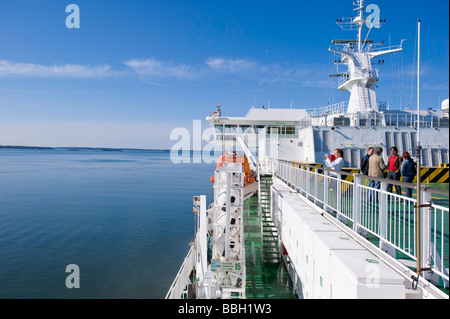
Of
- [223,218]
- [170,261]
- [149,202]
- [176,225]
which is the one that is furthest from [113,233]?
[223,218]

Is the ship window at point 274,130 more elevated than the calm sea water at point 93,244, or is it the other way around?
the ship window at point 274,130

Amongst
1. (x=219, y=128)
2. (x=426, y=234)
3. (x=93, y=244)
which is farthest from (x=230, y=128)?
(x=426, y=234)

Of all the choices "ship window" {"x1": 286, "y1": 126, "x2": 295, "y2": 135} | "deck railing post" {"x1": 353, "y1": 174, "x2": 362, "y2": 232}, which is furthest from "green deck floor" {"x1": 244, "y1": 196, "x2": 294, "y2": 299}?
"ship window" {"x1": 286, "y1": 126, "x2": 295, "y2": 135}

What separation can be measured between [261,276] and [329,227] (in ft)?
15.8

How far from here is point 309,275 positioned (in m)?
5.88

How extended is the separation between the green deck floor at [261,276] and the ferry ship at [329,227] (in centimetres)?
4

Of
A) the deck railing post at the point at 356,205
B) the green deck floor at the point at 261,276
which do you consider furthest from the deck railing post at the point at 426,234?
the green deck floor at the point at 261,276

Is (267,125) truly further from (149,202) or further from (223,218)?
(223,218)

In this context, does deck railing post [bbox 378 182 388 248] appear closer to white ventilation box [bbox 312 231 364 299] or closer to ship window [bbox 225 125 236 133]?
white ventilation box [bbox 312 231 364 299]

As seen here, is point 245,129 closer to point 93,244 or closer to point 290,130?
point 290,130

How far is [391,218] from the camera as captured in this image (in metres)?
5.35

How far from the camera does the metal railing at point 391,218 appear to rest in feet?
11.6

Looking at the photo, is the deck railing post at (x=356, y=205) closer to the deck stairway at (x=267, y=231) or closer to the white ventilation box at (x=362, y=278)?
the white ventilation box at (x=362, y=278)

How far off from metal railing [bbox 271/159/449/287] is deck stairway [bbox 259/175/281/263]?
2570 mm
